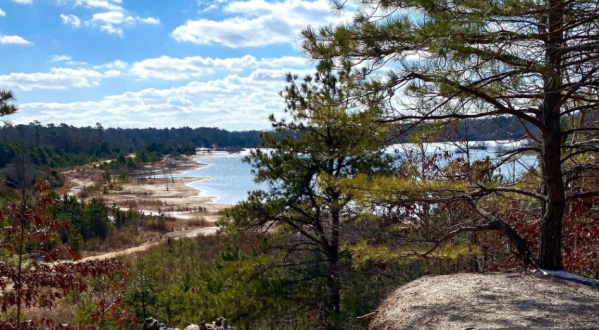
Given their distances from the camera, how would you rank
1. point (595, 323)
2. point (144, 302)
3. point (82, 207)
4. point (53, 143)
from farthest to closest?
1. point (53, 143)
2. point (82, 207)
3. point (144, 302)
4. point (595, 323)

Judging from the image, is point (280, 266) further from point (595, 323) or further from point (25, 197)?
point (595, 323)

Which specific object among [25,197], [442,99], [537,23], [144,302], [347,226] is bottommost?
[144,302]

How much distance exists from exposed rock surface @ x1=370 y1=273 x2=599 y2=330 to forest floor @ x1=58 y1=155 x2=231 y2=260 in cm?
1878

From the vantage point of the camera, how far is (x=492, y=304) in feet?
13.2

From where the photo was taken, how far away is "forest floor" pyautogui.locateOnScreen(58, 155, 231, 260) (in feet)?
96.8

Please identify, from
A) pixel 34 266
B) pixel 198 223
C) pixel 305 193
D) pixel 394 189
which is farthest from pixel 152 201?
pixel 394 189

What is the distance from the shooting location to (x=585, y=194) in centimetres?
460

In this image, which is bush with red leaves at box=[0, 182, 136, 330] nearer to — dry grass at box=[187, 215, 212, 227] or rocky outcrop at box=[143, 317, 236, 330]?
rocky outcrop at box=[143, 317, 236, 330]

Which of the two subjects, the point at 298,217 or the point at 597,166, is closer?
the point at 597,166

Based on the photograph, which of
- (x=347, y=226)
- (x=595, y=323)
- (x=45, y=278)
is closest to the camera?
(x=595, y=323)

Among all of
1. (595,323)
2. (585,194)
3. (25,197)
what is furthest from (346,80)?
(25,197)

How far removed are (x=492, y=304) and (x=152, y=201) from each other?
46093 millimetres

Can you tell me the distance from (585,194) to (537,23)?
1731 mm

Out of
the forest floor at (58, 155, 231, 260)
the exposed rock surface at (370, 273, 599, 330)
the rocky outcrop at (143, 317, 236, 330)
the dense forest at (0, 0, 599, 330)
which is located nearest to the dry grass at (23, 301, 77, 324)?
the dense forest at (0, 0, 599, 330)
